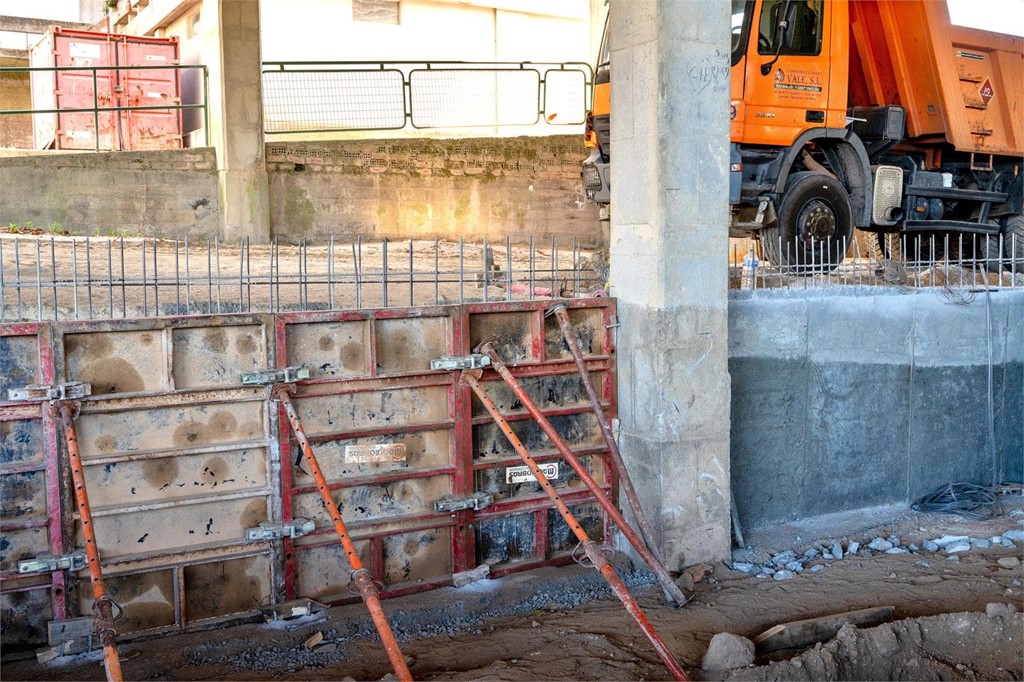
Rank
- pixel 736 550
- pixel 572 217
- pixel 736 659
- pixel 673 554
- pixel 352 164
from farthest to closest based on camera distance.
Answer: pixel 572 217 → pixel 352 164 → pixel 736 550 → pixel 673 554 → pixel 736 659

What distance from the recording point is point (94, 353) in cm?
592

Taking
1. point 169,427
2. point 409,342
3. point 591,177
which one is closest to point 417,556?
point 409,342

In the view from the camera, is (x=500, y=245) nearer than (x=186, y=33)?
Yes

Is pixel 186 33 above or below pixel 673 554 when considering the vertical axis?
above

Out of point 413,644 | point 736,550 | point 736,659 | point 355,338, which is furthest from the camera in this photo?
point 736,550

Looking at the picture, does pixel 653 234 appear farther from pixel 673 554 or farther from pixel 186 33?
pixel 186 33

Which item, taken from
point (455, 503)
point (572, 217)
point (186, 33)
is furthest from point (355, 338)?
point (186, 33)

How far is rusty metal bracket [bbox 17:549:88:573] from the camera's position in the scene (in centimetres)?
570

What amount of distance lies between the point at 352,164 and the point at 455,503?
9.58m

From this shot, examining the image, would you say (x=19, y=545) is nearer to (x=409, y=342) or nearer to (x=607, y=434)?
(x=409, y=342)

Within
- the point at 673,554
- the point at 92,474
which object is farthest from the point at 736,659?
the point at 92,474

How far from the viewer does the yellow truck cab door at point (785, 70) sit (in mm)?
9977

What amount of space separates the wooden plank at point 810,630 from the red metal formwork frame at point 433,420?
1825 mm

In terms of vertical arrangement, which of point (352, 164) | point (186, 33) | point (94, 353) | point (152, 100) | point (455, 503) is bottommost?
point (455, 503)
